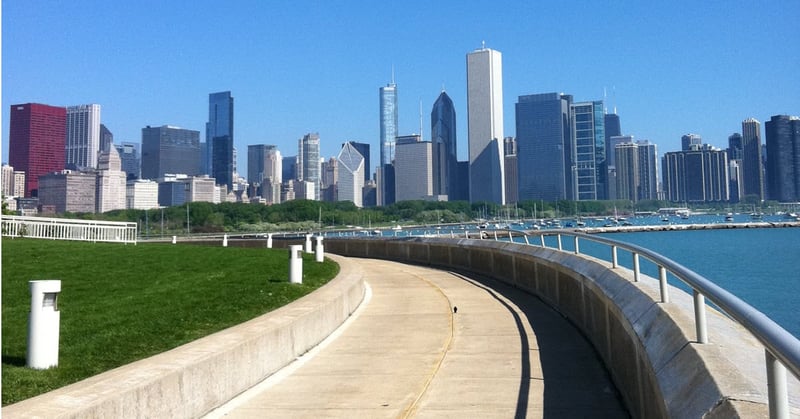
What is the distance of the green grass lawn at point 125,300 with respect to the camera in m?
7.71

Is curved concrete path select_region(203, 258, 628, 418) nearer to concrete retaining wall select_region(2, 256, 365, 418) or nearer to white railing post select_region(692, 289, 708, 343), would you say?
concrete retaining wall select_region(2, 256, 365, 418)

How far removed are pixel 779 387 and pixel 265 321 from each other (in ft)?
26.2

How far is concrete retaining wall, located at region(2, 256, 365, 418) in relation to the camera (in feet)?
18.2

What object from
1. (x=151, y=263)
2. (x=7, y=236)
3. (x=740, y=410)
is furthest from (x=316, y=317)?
(x=7, y=236)

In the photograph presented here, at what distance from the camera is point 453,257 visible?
99.9 ft

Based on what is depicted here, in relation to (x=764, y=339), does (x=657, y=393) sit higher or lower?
lower

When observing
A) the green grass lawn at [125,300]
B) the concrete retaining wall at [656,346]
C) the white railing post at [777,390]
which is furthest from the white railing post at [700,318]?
the green grass lawn at [125,300]

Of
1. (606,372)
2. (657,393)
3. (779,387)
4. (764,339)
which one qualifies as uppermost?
(764,339)

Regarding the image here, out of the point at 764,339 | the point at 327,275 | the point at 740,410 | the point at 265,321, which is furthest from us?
the point at 327,275

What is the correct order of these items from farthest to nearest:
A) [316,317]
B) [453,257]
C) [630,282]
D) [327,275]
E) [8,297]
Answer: [453,257]
[327,275]
[8,297]
[316,317]
[630,282]

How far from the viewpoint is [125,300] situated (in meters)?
12.4

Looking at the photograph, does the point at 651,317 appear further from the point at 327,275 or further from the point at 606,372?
the point at 327,275

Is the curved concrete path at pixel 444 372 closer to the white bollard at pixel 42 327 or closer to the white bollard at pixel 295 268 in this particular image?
the white bollard at pixel 295 268

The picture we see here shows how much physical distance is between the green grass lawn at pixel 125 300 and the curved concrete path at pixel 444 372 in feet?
4.88
